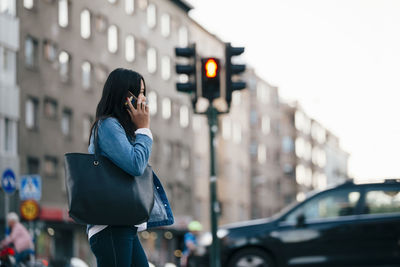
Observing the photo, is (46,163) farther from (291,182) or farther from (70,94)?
(291,182)

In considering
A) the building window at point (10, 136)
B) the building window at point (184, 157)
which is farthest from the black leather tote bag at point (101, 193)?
the building window at point (184, 157)

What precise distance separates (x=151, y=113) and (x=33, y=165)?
18444 mm

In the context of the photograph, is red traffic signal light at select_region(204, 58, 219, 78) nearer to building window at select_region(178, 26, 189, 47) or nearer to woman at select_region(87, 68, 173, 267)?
woman at select_region(87, 68, 173, 267)

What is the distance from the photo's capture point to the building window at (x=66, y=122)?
1852 inches

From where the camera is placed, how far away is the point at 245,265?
1451cm

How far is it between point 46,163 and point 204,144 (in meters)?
27.0

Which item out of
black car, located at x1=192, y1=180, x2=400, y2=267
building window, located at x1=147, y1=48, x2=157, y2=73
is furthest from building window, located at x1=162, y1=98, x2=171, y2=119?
black car, located at x1=192, y1=180, x2=400, y2=267

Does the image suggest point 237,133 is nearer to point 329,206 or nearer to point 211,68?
point 329,206

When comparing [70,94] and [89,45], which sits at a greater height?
[89,45]

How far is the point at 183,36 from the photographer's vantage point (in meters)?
68.1

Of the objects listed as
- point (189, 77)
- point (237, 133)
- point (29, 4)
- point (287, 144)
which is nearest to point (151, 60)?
point (29, 4)

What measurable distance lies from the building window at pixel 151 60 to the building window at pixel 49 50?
48.7 ft

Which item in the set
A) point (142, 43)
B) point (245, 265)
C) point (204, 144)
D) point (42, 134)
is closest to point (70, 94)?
point (42, 134)

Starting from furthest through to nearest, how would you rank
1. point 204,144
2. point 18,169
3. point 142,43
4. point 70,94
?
1. point 204,144
2. point 142,43
3. point 70,94
4. point 18,169
